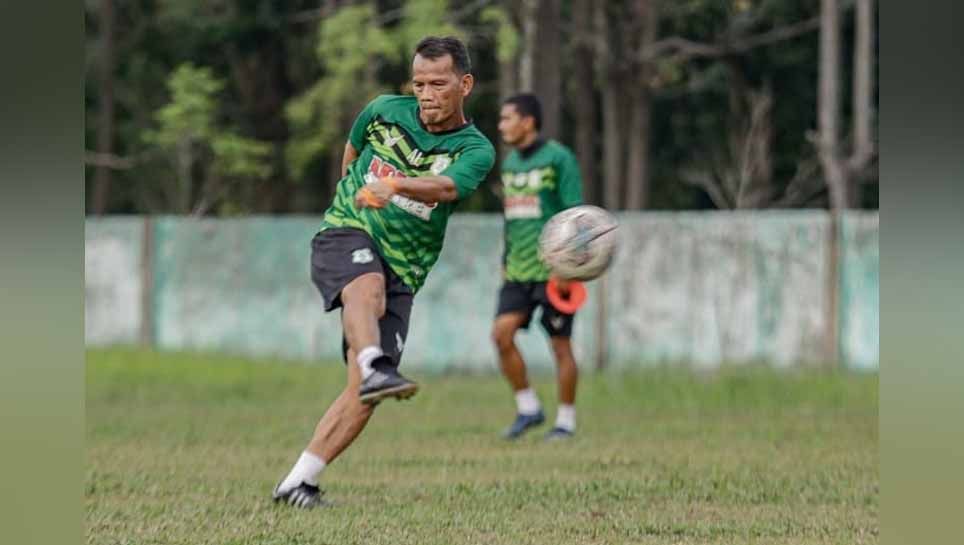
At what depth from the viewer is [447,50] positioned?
23.6 feet

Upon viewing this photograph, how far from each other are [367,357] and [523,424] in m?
5.15

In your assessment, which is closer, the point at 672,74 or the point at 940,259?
the point at 940,259

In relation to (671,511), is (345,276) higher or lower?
higher

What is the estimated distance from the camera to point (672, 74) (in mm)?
30859

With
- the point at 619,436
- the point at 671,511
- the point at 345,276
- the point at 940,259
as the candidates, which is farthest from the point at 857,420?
the point at 940,259

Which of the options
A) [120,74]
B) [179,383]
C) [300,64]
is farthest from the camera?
[120,74]

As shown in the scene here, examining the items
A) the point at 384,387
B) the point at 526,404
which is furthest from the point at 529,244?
the point at 384,387

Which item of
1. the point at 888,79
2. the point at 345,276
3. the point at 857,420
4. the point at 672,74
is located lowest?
the point at 857,420

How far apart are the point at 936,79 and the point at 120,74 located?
36.6 m

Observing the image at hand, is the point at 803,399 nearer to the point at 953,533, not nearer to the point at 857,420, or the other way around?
the point at 857,420

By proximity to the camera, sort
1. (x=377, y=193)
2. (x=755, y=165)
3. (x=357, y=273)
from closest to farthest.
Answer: (x=377, y=193) < (x=357, y=273) < (x=755, y=165)

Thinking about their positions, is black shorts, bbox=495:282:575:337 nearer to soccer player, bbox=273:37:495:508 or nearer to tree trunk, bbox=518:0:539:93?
soccer player, bbox=273:37:495:508

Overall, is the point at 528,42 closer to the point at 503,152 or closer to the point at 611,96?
the point at 503,152

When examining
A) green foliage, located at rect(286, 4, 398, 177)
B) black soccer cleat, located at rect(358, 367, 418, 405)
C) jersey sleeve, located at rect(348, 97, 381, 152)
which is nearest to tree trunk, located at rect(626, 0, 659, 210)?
green foliage, located at rect(286, 4, 398, 177)
